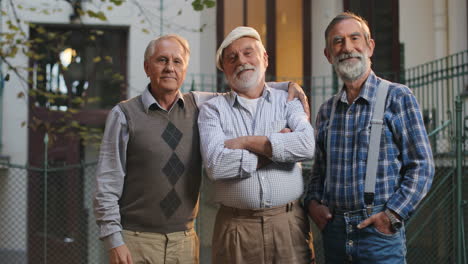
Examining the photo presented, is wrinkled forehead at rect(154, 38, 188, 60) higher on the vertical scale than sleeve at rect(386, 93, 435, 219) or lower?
higher

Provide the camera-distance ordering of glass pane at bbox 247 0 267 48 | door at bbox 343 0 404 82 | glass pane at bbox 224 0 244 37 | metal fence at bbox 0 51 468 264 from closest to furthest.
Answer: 1. metal fence at bbox 0 51 468 264
2. door at bbox 343 0 404 82
3. glass pane at bbox 224 0 244 37
4. glass pane at bbox 247 0 267 48

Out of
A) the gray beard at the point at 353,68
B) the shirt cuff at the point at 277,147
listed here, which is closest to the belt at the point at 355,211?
the shirt cuff at the point at 277,147

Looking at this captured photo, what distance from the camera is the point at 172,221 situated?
3.08 meters

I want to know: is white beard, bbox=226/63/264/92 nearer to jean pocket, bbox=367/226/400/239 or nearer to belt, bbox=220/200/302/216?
belt, bbox=220/200/302/216

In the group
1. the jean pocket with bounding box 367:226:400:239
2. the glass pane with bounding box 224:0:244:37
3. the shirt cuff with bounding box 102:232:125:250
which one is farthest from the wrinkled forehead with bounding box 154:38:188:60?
the glass pane with bounding box 224:0:244:37

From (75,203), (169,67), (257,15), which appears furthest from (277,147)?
(257,15)

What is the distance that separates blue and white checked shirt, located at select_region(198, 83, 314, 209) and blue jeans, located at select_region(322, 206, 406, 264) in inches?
13.7

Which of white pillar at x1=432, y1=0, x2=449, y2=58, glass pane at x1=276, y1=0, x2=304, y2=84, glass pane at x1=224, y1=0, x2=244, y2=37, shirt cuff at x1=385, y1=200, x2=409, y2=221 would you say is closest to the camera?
shirt cuff at x1=385, y1=200, x2=409, y2=221

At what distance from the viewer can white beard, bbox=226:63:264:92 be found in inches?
120

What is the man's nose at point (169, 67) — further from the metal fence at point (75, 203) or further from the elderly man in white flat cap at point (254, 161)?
the metal fence at point (75, 203)

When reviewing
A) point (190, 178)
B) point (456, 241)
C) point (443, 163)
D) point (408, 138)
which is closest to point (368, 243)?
point (408, 138)

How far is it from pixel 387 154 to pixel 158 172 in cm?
131

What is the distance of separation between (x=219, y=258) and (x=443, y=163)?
17.2 feet

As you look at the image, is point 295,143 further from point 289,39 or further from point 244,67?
point 289,39
